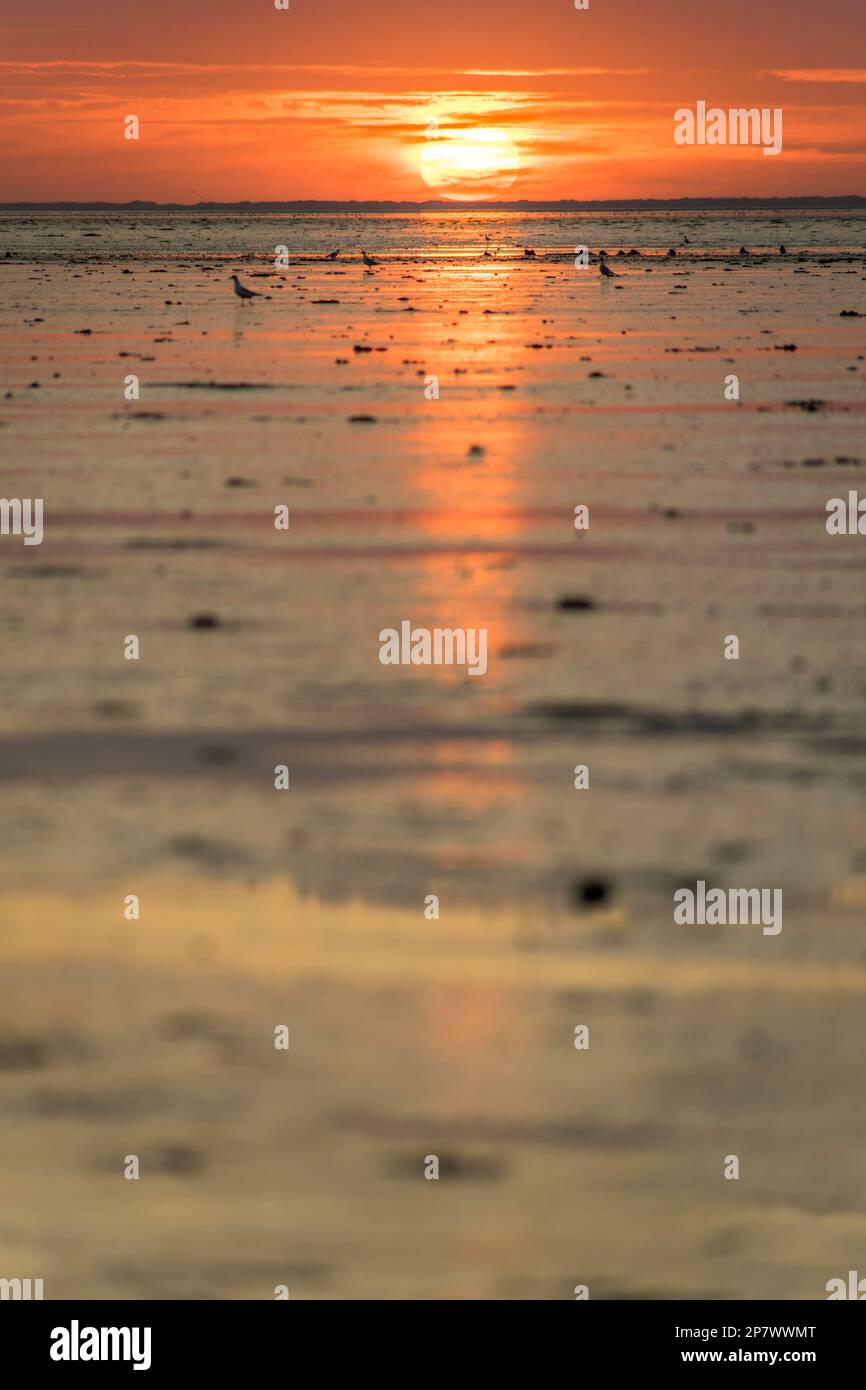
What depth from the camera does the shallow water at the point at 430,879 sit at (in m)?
6.97

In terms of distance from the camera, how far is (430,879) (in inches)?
→ 406

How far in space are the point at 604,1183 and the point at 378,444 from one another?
900 inches

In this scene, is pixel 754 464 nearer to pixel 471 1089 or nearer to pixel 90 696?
pixel 90 696

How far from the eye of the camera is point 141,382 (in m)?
38.6

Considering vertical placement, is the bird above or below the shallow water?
above

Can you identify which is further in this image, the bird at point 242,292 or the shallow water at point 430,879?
the bird at point 242,292

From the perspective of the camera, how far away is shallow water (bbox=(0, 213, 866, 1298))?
22.9 ft

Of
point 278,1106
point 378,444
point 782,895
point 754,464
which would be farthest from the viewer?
point 378,444

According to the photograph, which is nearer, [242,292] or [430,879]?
[430,879]

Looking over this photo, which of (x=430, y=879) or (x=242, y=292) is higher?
(x=242, y=292)

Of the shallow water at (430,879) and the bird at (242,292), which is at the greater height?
the bird at (242,292)

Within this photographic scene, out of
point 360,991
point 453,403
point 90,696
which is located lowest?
point 360,991

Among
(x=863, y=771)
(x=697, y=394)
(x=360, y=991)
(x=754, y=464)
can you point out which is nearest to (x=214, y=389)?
(x=697, y=394)

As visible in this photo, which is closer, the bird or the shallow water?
the shallow water
